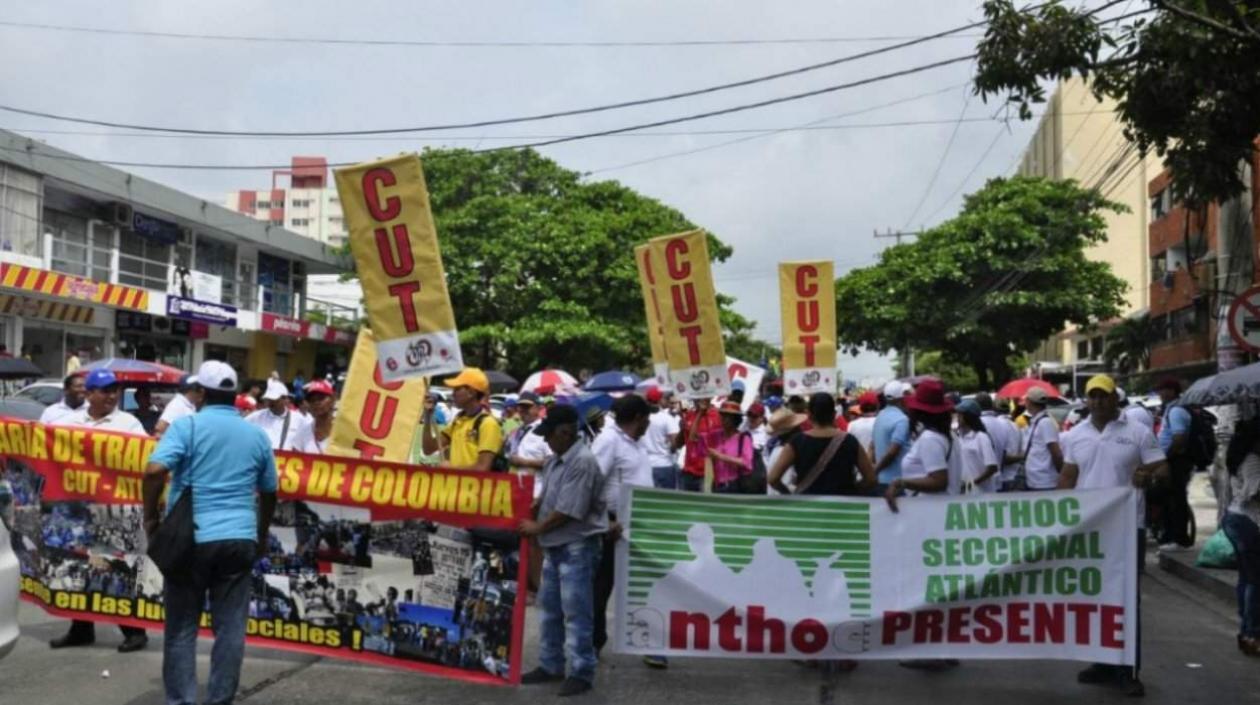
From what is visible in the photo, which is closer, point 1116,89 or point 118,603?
point 118,603

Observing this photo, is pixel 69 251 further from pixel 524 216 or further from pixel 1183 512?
pixel 1183 512

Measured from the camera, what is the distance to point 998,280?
4150 centimetres

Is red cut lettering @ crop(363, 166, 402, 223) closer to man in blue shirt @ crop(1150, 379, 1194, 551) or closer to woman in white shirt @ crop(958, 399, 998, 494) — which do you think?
woman in white shirt @ crop(958, 399, 998, 494)

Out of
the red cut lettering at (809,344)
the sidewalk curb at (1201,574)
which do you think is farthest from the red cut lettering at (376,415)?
the sidewalk curb at (1201,574)

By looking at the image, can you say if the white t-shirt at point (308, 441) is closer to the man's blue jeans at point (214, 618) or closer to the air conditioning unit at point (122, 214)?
the man's blue jeans at point (214, 618)

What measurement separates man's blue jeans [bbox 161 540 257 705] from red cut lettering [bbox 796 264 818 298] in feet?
28.6

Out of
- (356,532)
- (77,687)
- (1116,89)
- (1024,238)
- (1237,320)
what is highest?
(1024,238)

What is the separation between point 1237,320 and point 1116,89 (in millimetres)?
2997

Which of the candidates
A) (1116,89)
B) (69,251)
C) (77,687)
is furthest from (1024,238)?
(77,687)

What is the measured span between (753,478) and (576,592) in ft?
14.0


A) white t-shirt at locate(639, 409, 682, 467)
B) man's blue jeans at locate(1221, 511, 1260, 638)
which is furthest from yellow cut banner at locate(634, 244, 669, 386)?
man's blue jeans at locate(1221, 511, 1260, 638)

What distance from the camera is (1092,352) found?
233 feet

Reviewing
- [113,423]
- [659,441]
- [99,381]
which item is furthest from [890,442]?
[99,381]

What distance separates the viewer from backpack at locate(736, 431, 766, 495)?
10.9 metres
